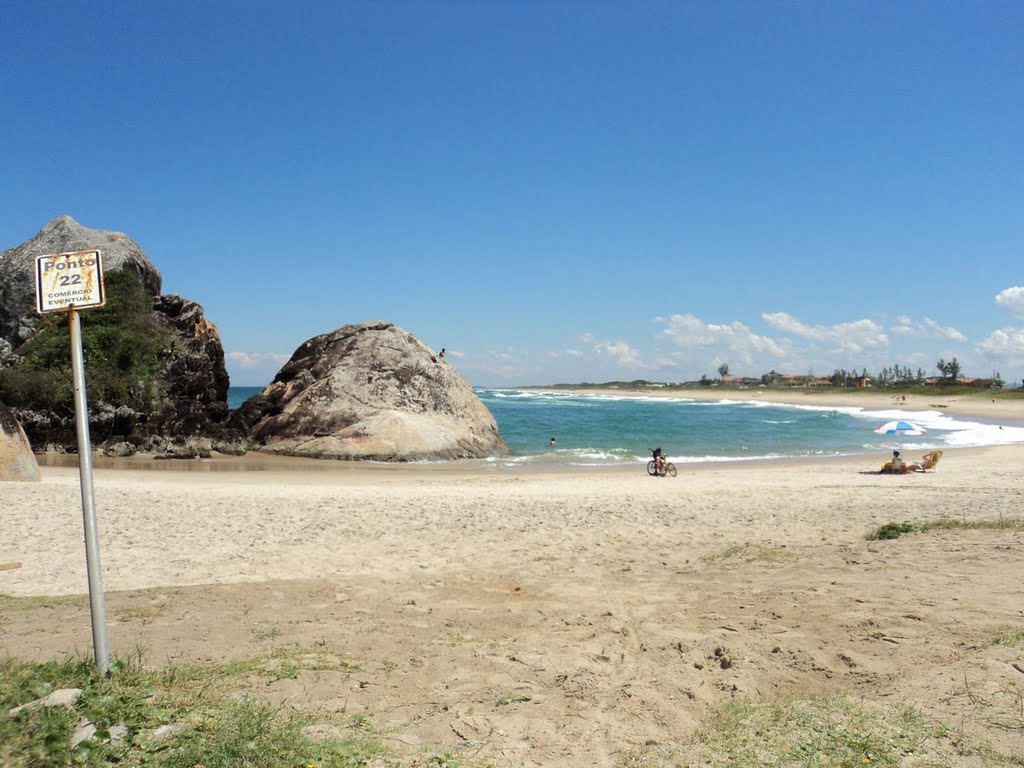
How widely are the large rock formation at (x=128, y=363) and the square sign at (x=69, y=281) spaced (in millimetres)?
20669

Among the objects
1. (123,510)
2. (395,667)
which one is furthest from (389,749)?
(123,510)

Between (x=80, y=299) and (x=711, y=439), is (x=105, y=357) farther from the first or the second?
(x=711, y=439)

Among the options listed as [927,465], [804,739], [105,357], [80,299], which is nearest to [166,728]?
[80,299]

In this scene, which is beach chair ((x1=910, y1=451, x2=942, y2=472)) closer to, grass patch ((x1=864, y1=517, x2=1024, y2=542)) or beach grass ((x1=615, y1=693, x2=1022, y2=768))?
grass patch ((x1=864, y1=517, x2=1024, y2=542))

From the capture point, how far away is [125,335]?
25281 millimetres

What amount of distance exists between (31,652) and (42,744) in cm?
247

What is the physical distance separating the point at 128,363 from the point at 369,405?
9.02 m

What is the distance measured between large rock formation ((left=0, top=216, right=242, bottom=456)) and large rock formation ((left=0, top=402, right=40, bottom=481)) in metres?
8.17

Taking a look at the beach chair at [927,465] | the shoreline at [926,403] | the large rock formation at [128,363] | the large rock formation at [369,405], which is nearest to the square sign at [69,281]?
the large rock formation at [369,405]

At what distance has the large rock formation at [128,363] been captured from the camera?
75.8ft

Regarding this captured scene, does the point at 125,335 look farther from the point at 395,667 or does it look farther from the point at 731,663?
the point at 731,663

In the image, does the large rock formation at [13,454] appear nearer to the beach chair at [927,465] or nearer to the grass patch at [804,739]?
Result: the grass patch at [804,739]

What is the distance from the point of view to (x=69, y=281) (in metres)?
4.46

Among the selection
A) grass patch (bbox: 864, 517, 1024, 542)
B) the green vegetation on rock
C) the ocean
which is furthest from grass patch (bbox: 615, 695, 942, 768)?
the green vegetation on rock
